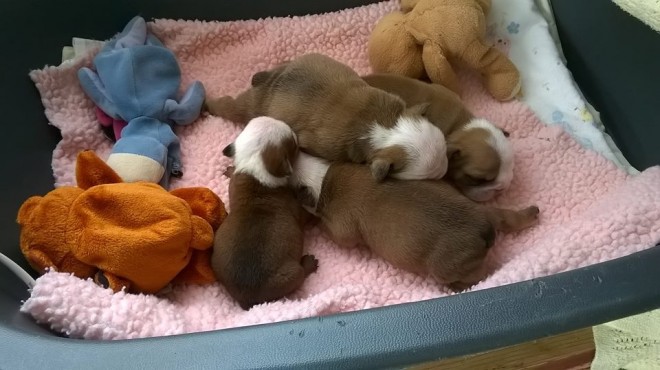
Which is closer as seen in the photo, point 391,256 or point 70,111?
point 391,256

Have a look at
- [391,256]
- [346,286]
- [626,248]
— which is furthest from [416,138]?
[626,248]

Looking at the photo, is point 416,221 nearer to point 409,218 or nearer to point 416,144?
point 409,218

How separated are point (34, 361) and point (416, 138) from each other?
1002mm

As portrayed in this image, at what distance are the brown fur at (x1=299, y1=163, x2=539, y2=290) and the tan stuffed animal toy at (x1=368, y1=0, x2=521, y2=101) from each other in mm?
467

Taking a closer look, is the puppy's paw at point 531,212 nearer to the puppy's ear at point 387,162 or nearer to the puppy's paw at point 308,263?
the puppy's ear at point 387,162

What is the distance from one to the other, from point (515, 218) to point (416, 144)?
1.07ft

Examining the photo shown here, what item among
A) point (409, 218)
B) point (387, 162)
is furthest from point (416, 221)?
point (387, 162)

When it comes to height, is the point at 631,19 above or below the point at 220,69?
above

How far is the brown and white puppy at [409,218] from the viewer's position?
147cm

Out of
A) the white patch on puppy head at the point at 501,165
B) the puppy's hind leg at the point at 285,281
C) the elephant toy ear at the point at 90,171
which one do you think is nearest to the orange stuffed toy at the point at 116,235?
the elephant toy ear at the point at 90,171

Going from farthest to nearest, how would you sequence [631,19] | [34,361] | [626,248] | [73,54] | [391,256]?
[73,54] < [631,19] < [391,256] < [626,248] < [34,361]

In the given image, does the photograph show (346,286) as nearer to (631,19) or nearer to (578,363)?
(578,363)

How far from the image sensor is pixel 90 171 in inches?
63.2

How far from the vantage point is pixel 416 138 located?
161 centimetres
